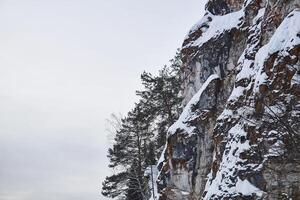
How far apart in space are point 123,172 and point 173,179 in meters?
9.43

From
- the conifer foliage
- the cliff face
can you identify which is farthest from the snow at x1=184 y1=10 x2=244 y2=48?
the conifer foliage

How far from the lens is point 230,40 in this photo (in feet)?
94.6

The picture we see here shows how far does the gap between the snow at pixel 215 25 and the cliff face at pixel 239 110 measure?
3.6 inches

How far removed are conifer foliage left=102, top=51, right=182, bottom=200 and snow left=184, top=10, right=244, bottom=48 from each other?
29.3 ft

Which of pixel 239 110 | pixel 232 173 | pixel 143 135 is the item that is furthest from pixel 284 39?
pixel 143 135

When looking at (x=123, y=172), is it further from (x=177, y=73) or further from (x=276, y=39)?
(x=276, y=39)

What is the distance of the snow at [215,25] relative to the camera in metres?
29.4

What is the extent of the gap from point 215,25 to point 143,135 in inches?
479

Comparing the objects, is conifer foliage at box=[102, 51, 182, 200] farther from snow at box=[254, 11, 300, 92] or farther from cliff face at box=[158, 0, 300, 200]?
snow at box=[254, 11, 300, 92]

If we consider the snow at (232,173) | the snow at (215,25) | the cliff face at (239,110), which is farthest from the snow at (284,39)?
the snow at (215,25)

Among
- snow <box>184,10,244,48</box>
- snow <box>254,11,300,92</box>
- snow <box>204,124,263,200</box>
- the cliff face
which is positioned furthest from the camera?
snow <box>184,10,244,48</box>

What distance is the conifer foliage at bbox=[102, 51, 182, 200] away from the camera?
118 ft

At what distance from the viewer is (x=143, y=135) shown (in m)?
37.9

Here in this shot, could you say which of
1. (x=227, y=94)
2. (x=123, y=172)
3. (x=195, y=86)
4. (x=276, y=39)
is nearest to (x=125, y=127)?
(x=123, y=172)
